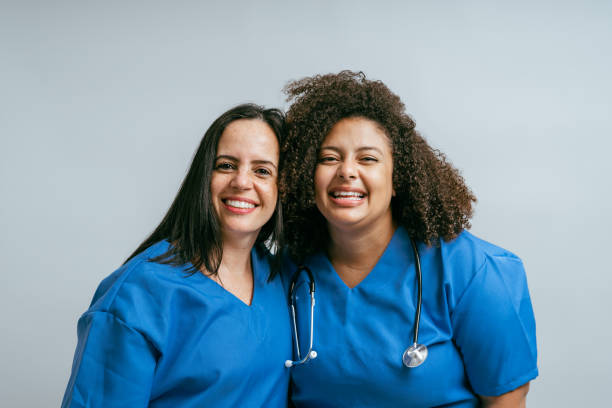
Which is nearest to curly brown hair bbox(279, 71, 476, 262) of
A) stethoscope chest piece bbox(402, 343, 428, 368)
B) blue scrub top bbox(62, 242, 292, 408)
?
stethoscope chest piece bbox(402, 343, 428, 368)

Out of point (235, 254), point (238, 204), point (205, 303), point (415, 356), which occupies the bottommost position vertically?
point (415, 356)

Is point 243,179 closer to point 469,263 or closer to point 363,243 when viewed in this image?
point 363,243

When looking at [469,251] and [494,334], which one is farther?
[469,251]

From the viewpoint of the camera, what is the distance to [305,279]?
2033 mm

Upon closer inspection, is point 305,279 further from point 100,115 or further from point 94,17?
point 94,17

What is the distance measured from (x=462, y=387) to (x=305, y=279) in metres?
0.64

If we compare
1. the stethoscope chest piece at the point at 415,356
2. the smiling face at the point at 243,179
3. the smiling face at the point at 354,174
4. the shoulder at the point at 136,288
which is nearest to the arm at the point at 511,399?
the stethoscope chest piece at the point at 415,356

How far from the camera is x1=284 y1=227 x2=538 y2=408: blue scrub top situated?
175cm

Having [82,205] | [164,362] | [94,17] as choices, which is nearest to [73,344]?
[82,205]

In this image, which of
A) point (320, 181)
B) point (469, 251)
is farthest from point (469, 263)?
point (320, 181)

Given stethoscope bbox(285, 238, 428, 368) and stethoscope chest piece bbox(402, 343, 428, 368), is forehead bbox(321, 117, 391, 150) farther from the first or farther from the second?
stethoscope chest piece bbox(402, 343, 428, 368)

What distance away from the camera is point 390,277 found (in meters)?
1.91

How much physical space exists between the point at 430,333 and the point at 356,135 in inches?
26.8

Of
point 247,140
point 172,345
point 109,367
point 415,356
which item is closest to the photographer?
point 109,367
